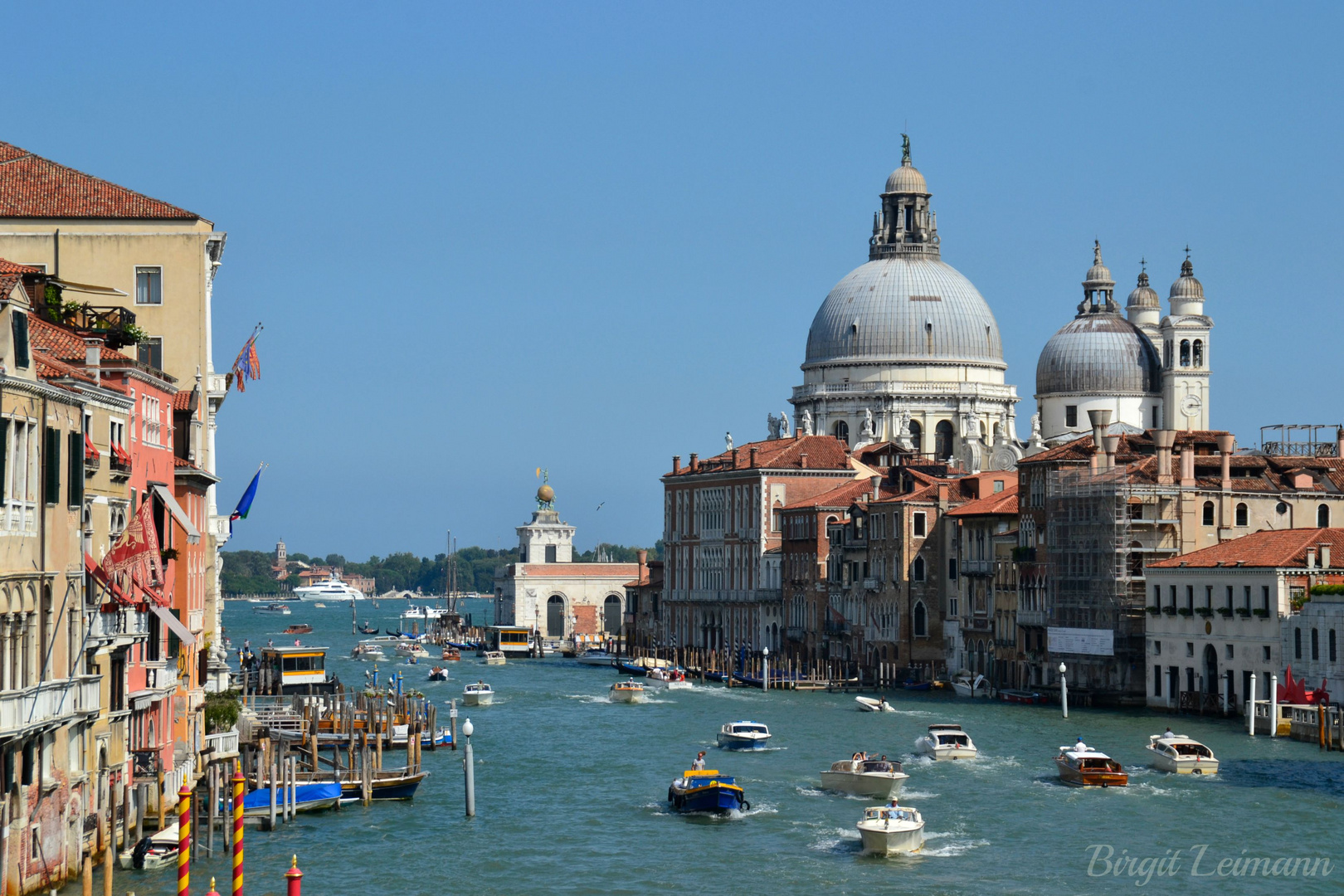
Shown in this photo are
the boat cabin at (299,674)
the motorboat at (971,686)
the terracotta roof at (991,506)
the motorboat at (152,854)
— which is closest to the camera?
the motorboat at (152,854)

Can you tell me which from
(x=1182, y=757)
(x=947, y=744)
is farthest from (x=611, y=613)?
(x=1182, y=757)

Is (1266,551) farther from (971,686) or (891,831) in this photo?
(891,831)

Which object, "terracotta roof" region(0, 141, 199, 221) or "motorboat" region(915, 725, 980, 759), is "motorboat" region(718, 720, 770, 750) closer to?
"motorboat" region(915, 725, 980, 759)

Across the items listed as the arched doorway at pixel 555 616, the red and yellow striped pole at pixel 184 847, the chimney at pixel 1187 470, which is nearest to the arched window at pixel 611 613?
the arched doorway at pixel 555 616

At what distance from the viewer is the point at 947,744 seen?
45500 mm

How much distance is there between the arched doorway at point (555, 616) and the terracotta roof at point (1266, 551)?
68.7m

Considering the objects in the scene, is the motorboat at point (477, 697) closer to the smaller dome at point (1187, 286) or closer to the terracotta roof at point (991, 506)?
the terracotta roof at point (991, 506)

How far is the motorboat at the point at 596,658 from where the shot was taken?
93.7 m

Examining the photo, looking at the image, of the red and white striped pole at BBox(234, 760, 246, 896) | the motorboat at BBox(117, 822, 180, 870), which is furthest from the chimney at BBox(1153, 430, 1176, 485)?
the motorboat at BBox(117, 822, 180, 870)

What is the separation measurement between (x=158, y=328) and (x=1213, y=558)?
28.1 m

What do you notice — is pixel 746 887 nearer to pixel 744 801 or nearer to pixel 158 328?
pixel 744 801

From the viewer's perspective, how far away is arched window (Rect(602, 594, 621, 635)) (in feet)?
408

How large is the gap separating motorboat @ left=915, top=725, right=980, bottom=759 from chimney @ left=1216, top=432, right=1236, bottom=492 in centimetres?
1707

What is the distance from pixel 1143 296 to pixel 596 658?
2941 cm
